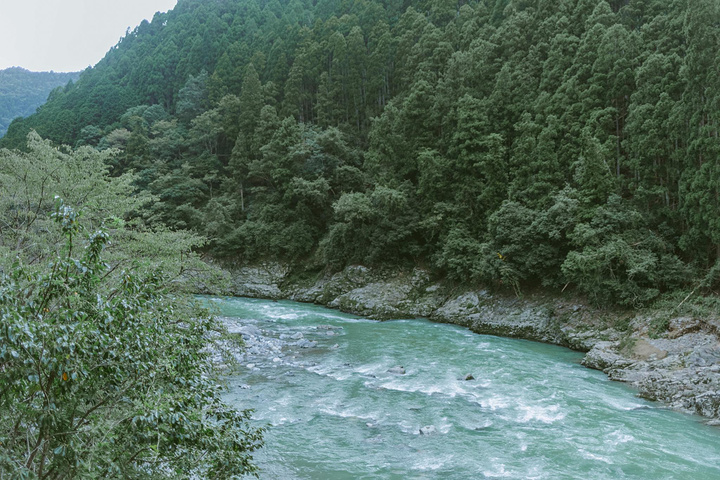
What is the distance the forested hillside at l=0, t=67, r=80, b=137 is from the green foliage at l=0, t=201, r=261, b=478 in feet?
340

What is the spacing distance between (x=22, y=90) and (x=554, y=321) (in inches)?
5279

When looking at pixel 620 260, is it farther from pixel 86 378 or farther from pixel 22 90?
pixel 22 90

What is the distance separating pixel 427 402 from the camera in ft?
36.4

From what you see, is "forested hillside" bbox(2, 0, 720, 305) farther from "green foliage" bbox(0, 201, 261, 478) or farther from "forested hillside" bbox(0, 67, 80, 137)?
"forested hillside" bbox(0, 67, 80, 137)

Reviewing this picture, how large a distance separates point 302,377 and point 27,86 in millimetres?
135725

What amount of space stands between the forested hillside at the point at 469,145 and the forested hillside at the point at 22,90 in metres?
58.9

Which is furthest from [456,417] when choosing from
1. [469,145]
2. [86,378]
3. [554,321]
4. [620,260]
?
[469,145]

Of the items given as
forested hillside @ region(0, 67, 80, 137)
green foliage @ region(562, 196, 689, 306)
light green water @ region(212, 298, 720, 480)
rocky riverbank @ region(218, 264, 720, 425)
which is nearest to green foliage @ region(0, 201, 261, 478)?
light green water @ region(212, 298, 720, 480)

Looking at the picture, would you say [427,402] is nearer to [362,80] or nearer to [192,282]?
[192,282]

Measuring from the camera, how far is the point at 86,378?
321cm

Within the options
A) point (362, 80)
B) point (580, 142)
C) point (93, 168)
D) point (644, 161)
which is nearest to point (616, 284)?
point (644, 161)

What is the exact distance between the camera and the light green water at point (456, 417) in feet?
26.4

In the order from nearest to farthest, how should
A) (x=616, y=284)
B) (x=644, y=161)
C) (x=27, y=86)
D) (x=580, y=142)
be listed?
(x=616, y=284), (x=644, y=161), (x=580, y=142), (x=27, y=86)

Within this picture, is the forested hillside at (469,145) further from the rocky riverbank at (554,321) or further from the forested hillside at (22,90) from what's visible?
the forested hillside at (22,90)
